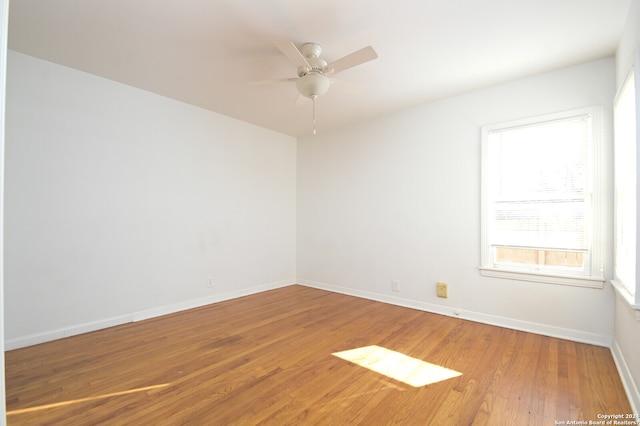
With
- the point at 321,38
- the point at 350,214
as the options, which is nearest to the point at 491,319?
the point at 350,214

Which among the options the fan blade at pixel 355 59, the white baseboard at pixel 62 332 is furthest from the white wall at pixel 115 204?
the fan blade at pixel 355 59

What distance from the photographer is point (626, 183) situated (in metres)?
2.09

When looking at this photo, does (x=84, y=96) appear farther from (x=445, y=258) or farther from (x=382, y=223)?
(x=445, y=258)

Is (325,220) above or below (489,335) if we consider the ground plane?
above

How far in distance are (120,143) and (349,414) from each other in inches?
133

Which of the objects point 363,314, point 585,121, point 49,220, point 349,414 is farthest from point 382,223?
point 49,220

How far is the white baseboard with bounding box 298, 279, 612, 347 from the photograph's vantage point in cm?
270

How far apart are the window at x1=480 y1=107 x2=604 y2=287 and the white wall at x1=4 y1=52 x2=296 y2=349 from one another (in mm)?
3199

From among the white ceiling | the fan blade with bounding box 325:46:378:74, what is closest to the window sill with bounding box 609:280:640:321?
the white ceiling

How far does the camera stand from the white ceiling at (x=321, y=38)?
2061mm

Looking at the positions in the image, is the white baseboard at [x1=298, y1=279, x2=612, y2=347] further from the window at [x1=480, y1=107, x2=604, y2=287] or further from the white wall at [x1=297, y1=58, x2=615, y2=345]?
the window at [x1=480, y1=107, x2=604, y2=287]

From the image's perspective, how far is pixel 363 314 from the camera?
141 inches

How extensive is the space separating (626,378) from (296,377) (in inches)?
88.0

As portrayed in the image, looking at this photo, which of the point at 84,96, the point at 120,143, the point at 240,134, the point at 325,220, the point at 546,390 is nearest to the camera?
the point at 546,390
